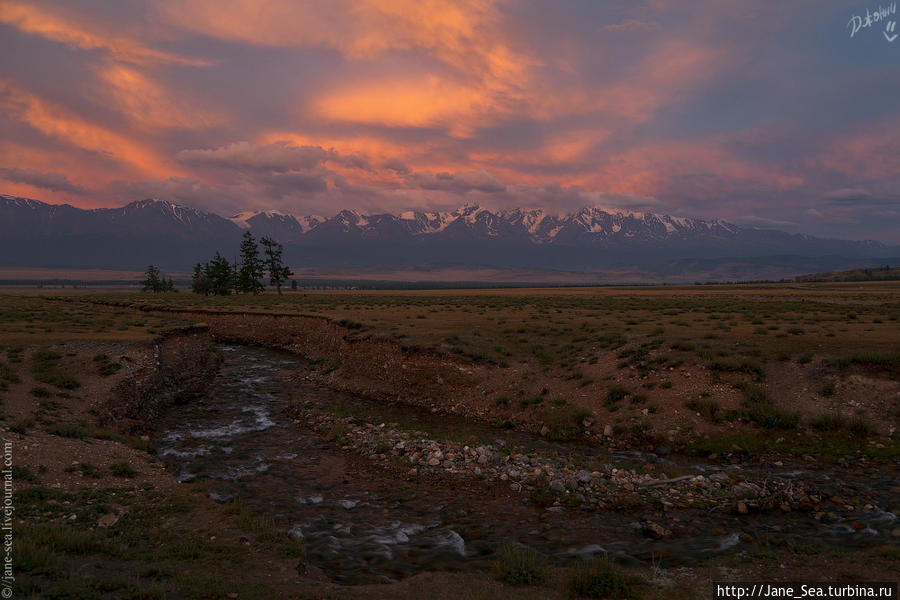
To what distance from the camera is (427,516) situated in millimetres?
13133

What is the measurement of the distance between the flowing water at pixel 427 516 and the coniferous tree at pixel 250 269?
95.9 m

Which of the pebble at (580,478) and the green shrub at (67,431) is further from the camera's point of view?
the green shrub at (67,431)

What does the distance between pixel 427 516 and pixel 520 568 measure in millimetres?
4542

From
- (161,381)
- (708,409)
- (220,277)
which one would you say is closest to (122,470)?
(161,381)

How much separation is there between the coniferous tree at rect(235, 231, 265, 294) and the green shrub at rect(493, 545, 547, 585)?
365ft

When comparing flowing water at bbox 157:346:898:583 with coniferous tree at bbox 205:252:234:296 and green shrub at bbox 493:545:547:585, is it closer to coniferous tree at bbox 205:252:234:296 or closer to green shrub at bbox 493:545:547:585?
green shrub at bbox 493:545:547:585

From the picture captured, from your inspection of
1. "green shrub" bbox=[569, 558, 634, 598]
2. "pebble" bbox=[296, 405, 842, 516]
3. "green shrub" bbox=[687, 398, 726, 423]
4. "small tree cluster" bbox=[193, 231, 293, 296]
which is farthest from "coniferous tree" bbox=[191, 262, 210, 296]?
"green shrub" bbox=[569, 558, 634, 598]

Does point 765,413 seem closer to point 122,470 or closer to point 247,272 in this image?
point 122,470

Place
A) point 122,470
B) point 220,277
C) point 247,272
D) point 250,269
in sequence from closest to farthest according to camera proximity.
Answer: point 122,470 → point 247,272 → point 250,269 → point 220,277

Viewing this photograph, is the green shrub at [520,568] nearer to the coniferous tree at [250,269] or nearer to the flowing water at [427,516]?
A: the flowing water at [427,516]

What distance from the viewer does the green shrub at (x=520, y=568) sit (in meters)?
9.02

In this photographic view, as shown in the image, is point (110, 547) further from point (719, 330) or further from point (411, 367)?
point (719, 330)

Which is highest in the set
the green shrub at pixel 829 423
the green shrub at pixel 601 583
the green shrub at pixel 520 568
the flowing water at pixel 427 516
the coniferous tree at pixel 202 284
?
the coniferous tree at pixel 202 284

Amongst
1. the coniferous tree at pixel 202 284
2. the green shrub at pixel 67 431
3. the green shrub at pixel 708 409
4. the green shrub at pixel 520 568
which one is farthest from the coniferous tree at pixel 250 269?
the green shrub at pixel 520 568
